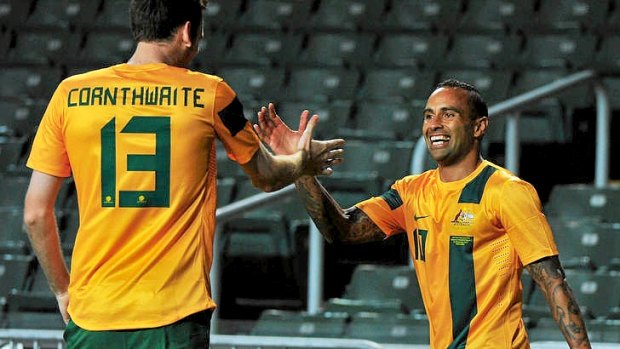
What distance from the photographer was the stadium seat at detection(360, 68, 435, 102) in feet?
30.6

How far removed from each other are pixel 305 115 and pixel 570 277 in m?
3.38

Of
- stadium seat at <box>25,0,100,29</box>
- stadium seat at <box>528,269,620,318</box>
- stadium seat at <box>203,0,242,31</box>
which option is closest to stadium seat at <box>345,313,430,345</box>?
stadium seat at <box>528,269,620,318</box>

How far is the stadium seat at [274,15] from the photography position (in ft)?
34.6

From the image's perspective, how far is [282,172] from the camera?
3340mm

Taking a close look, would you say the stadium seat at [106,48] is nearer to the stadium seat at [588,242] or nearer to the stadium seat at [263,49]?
the stadium seat at [263,49]

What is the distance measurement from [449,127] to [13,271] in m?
4.42

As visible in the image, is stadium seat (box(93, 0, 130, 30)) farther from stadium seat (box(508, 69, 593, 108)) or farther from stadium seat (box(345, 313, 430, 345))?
stadium seat (box(345, 313, 430, 345))

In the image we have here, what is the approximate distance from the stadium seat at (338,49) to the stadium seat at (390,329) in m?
4.05

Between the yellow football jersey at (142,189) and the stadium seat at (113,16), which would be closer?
the yellow football jersey at (142,189)

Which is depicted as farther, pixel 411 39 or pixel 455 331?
pixel 411 39

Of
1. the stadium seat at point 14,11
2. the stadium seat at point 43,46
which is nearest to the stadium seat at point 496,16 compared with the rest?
the stadium seat at point 43,46

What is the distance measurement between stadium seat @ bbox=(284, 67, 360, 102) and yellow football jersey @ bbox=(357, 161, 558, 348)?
5.78 meters

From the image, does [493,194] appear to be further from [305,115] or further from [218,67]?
[218,67]

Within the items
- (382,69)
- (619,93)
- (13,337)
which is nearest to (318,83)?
(382,69)
